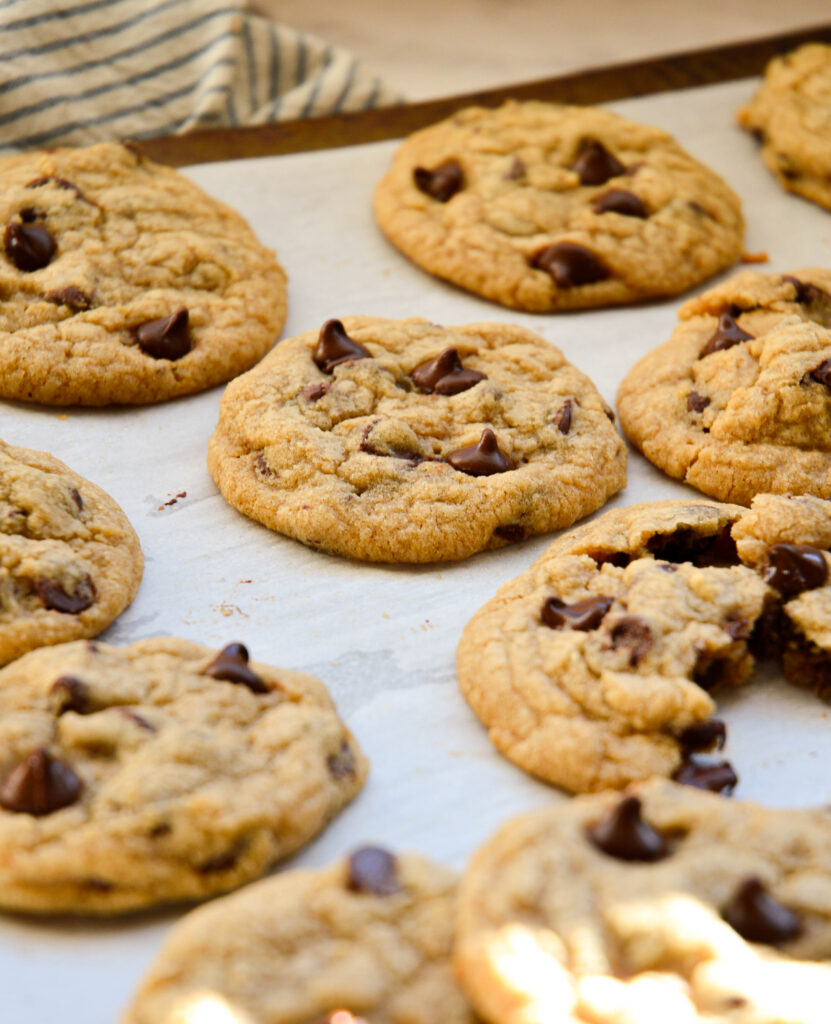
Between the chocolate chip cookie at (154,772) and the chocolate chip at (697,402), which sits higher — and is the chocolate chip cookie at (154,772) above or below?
below

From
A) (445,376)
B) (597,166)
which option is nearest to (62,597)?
(445,376)

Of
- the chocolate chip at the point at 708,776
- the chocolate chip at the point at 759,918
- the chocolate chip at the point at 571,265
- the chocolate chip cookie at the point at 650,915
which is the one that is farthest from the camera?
the chocolate chip at the point at 571,265

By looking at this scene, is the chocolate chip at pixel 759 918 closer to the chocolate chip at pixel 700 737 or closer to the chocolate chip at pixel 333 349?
the chocolate chip at pixel 700 737

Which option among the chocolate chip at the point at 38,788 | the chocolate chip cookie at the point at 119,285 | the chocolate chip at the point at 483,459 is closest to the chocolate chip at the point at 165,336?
the chocolate chip cookie at the point at 119,285

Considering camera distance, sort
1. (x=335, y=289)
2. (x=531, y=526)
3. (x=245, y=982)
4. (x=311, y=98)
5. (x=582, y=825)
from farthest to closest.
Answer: (x=311, y=98) → (x=335, y=289) → (x=531, y=526) → (x=582, y=825) → (x=245, y=982)

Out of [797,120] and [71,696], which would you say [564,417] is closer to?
[71,696]

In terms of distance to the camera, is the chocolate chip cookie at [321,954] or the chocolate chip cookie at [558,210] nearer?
the chocolate chip cookie at [321,954]

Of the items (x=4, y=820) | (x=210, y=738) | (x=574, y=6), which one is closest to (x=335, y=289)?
(x=210, y=738)

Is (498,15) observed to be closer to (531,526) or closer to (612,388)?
(612,388)

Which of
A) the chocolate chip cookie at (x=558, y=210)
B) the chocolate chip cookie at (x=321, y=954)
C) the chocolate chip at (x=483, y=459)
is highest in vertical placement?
the chocolate chip cookie at (x=558, y=210)
